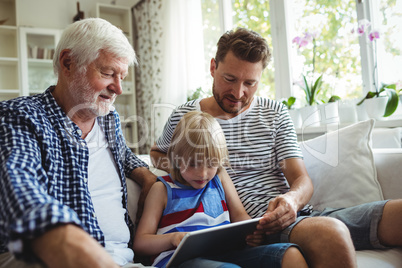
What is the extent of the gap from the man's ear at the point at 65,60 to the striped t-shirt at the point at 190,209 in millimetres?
490

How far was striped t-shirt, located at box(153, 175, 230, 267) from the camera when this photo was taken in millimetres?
1160

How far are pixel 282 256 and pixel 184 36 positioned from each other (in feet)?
10.9

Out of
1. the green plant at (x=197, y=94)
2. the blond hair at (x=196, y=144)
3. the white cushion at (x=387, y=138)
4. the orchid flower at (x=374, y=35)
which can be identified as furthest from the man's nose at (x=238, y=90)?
the green plant at (x=197, y=94)

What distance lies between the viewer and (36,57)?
178 inches

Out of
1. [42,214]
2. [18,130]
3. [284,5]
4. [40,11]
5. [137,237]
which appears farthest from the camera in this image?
[40,11]

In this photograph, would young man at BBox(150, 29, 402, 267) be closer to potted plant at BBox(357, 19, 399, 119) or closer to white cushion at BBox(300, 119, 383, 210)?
white cushion at BBox(300, 119, 383, 210)

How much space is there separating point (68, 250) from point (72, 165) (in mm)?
496

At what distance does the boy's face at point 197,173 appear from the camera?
3.93ft

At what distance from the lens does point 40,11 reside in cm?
480

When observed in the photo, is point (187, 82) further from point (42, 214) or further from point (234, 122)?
point (42, 214)

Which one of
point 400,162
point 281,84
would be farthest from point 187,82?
point 400,162

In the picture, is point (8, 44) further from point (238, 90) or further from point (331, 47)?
point (238, 90)

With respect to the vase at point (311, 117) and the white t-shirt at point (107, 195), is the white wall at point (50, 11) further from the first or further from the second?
the white t-shirt at point (107, 195)

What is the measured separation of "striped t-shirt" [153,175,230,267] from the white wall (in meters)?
Result: 4.27
